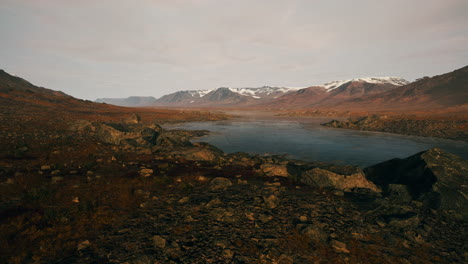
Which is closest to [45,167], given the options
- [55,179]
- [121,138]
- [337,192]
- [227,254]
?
[55,179]

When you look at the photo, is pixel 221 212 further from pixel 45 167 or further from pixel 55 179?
pixel 45 167

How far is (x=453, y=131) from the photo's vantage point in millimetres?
43938

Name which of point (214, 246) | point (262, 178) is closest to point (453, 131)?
point (262, 178)

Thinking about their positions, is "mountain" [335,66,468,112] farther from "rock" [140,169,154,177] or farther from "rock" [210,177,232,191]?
"rock" [140,169,154,177]

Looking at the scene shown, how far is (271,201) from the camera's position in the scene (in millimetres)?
10711

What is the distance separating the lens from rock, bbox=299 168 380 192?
1405cm

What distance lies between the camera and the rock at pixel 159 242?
7.14 m

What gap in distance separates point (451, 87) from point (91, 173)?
22628 cm

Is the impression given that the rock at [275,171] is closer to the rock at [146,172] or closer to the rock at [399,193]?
the rock at [399,193]

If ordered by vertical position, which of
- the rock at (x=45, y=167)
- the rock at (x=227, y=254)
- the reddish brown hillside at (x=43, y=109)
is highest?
the reddish brown hillside at (x=43, y=109)

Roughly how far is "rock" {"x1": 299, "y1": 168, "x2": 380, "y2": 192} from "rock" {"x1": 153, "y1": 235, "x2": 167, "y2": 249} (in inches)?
413

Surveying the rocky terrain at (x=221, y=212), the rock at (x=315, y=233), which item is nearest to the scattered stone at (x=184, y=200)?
the rocky terrain at (x=221, y=212)

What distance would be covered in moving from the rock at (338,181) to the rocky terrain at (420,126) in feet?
136

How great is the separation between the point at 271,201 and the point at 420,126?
194ft
